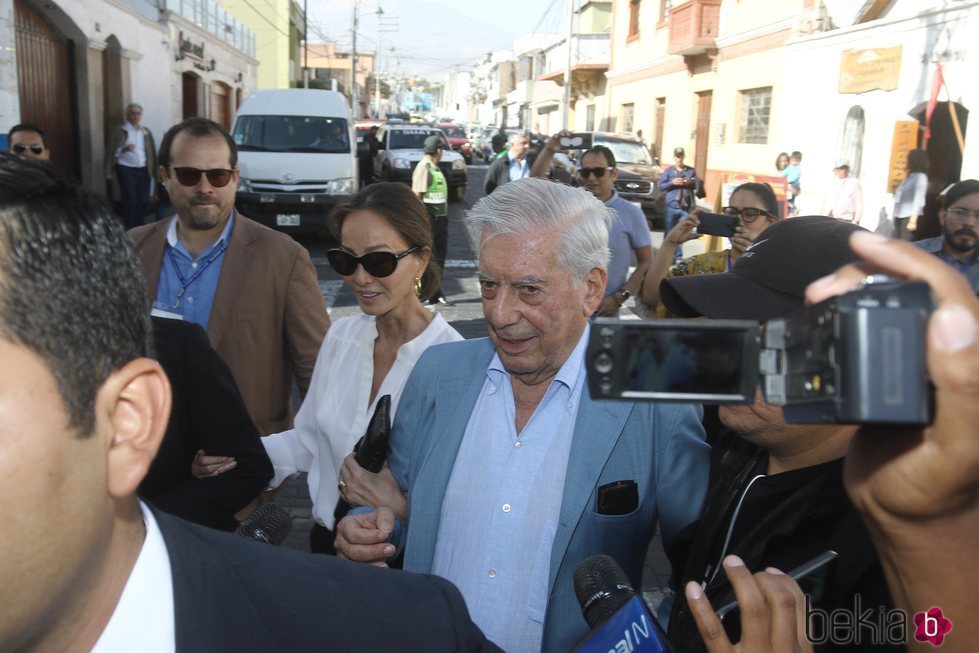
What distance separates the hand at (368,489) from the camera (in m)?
2.17

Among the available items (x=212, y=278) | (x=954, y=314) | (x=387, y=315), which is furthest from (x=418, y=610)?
(x=212, y=278)

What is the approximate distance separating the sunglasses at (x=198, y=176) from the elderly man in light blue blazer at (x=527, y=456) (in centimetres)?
170

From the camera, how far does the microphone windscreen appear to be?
139cm

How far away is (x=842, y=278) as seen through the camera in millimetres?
916

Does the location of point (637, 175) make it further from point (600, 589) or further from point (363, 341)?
point (600, 589)

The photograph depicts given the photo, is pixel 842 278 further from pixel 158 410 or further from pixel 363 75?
pixel 363 75

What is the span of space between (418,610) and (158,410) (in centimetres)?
49

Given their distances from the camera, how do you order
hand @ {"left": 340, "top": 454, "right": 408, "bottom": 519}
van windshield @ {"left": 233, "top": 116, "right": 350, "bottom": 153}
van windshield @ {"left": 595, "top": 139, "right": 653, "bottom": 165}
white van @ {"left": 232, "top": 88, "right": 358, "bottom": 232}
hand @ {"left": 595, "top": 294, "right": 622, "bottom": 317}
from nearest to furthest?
hand @ {"left": 340, "top": 454, "right": 408, "bottom": 519}, hand @ {"left": 595, "top": 294, "right": 622, "bottom": 317}, white van @ {"left": 232, "top": 88, "right": 358, "bottom": 232}, van windshield @ {"left": 233, "top": 116, "right": 350, "bottom": 153}, van windshield @ {"left": 595, "top": 139, "right": 653, "bottom": 165}

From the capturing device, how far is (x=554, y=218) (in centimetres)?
237

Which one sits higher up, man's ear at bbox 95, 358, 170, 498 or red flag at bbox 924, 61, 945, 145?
red flag at bbox 924, 61, 945, 145

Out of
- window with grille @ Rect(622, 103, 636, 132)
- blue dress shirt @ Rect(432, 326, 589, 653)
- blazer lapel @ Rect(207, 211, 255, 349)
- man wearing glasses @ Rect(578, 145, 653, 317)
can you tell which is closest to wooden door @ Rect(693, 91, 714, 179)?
window with grille @ Rect(622, 103, 636, 132)

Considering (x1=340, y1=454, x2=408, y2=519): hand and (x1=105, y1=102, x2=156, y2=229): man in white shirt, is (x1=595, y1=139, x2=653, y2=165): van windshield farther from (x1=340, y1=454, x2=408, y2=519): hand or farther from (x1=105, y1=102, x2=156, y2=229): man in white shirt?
(x1=340, y1=454, x2=408, y2=519): hand

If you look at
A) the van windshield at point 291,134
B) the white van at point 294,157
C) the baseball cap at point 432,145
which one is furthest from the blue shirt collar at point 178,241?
the van windshield at point 291,134

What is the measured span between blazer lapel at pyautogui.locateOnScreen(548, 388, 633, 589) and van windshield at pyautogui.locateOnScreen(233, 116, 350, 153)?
41.8 ft
